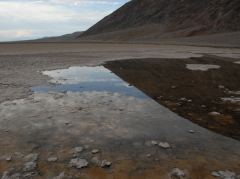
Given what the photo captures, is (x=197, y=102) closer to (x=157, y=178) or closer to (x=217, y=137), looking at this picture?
(x=217, y=137)

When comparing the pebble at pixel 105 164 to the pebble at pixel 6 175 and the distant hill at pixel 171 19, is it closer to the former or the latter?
the pebble at pixel 6 175

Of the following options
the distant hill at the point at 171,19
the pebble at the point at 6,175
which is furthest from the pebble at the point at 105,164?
the distant hill at the point at 171,19

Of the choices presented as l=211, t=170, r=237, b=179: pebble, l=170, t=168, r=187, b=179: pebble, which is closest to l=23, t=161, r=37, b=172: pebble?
l=170, t=168, r=187, b=179: pebble

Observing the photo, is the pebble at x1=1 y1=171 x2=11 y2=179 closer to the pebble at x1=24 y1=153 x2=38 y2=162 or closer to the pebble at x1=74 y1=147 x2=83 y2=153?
the pebble at x1=24 y1=153 x2=38 y2=162

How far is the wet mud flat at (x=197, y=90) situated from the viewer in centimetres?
708

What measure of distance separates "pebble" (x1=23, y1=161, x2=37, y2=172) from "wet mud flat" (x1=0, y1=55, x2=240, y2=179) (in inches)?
0.5

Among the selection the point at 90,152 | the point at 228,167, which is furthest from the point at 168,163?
the point at 90,152

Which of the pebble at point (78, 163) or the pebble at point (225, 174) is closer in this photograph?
the pebble at point (225, 174)

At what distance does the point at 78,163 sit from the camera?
15.5 feet

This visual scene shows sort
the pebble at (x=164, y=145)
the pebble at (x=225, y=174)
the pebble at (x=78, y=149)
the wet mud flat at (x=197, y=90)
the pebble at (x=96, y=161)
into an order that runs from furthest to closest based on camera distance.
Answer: the wet mud flat at (x=197, y=90) < the pebble at (x=164, y=145) < the pebble at (x=78, y=149) < the pebble at (x=96, y=161) < the pebble at (x=225, y=174)

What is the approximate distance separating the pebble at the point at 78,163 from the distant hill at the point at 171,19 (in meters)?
58.6

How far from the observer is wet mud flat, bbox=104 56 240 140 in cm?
708

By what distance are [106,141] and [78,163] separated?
3.17 ft

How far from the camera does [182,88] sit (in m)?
10.7
